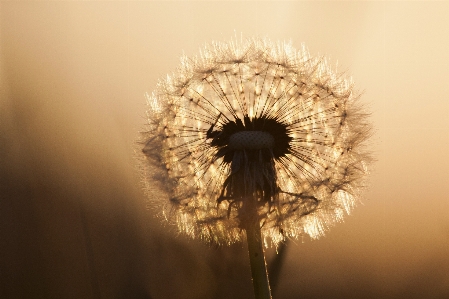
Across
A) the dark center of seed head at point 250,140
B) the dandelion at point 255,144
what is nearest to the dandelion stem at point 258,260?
the dandelion at point 255,144

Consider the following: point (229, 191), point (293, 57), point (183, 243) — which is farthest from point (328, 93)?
point (183, 243)

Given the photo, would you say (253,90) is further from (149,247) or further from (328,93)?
(149,247)

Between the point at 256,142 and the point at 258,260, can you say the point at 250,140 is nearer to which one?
the point at 256,142

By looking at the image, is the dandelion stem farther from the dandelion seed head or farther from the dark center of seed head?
the dark center of seed head

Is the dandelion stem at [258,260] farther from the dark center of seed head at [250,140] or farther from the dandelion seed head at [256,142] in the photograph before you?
the dark center of seed head at [250,140]

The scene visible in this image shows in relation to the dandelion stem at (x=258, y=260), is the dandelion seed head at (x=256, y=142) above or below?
above

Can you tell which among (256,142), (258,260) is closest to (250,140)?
(256,142)

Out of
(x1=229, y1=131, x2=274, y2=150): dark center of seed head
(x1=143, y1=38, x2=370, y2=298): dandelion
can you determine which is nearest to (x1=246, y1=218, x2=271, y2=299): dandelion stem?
(x1=143, y1=38, x2=370, y2=298): dandelion

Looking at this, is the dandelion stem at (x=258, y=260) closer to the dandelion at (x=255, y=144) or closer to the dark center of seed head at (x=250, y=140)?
the dandelion at (x=255, y=144)
